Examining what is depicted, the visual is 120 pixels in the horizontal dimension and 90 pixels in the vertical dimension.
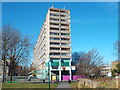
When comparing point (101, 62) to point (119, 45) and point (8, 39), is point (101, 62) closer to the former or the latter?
point (119, 45)

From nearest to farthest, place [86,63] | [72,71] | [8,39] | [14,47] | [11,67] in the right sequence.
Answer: [8,39] → [14,47] → [11,67] → [86,63] → [72,71]

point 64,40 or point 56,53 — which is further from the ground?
point 64,40

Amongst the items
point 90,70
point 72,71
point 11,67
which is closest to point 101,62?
point 90,70

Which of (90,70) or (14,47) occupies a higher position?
(14,47)

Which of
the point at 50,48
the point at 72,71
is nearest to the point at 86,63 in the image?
the point at 72,71

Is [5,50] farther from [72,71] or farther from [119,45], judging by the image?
[72,71]

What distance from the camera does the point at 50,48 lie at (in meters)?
44.7

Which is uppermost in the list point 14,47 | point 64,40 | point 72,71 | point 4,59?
point 64,40

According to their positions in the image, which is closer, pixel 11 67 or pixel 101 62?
pixel 11 67

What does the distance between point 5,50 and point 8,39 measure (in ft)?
4.97

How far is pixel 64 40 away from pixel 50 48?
13.5 feet

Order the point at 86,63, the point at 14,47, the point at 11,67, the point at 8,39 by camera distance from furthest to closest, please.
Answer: the point at 86,63, the point at 11,67, the point at 14,47, the point at 8,39

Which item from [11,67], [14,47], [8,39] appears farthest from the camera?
[11,67]

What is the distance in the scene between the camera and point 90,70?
35031 mm
